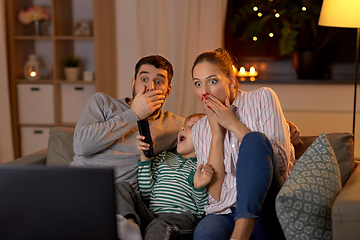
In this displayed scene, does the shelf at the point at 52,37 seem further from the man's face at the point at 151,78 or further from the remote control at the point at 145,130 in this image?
the remote control at the point at 145,130

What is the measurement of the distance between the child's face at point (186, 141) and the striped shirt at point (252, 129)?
0.07 meters

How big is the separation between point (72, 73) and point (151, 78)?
5.66ft

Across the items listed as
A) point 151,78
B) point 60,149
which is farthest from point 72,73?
point 151,78

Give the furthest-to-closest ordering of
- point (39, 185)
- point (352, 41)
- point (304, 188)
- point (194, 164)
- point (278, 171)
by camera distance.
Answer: point (352, 41) < point (194, 164) < point (278, 171) < point (304, 188) < point (39, 185)

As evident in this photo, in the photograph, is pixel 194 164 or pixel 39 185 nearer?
pixel 39 185

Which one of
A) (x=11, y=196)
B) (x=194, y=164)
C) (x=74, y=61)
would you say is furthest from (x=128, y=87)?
(x=11, y=196)

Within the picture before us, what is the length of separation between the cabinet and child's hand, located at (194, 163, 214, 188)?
1962mm

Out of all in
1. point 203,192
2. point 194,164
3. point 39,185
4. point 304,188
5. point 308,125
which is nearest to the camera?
point 39,185

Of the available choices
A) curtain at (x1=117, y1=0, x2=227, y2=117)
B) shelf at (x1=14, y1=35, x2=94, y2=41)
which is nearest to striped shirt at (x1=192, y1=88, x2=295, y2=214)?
curtain at (x1=117, y1=0, x2=227, y2=117)

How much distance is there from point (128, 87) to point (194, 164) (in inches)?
77.6

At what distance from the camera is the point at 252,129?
4.88 ft

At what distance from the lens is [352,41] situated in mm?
3270

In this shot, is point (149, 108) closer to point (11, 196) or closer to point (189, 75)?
point (11, 196)

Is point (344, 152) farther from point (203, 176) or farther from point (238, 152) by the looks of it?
point (203, 176)
